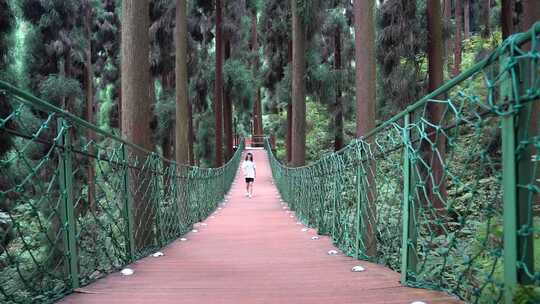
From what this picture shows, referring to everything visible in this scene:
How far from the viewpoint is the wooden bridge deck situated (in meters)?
3.10

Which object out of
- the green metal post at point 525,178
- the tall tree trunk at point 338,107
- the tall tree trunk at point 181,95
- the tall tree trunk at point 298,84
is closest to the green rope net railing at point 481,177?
the green metal post at point 525,178

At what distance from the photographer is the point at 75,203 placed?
390 centimetres

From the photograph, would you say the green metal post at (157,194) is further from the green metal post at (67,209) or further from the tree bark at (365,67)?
the green metal post at (67,209)

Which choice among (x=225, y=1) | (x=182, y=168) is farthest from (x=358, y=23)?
(x=225, y=1)

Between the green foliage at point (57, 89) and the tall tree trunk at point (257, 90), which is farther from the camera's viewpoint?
the tall tree trunk at point (257, 90)

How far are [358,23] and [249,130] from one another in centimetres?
4065

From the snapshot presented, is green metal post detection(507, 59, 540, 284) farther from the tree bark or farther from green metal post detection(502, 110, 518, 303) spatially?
the tree bark

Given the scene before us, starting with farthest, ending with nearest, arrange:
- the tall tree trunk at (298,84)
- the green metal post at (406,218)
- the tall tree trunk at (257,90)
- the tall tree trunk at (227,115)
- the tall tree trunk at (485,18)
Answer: the tall tree trunk at (257,90) → the tall tree trunk at (227,115) → the tall tree trunk at (485,18) → the tall tree trunk at (298,84) → the green metal post at (406,218)

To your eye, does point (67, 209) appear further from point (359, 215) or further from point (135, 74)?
point (135, 74)

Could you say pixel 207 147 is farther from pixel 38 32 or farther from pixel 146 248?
pixel 146 248

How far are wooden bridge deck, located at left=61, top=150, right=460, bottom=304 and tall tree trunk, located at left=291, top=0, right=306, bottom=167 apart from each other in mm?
7443

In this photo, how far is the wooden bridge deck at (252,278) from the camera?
310 cm

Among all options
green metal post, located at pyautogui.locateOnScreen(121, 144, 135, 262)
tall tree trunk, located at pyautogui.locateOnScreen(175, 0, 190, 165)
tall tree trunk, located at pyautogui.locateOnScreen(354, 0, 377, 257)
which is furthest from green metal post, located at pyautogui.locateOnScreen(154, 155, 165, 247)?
tall tree trunk, located at pyautogui.locateOnScreen(175, 0, 190, 165)

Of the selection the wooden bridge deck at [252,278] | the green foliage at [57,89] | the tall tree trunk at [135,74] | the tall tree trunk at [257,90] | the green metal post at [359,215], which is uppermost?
the tall tree trunk at [257,90]
